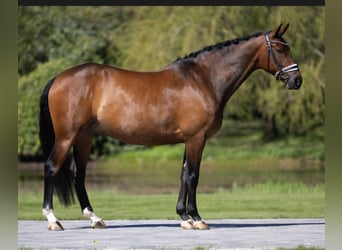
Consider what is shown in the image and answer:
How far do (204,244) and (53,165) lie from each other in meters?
1.98

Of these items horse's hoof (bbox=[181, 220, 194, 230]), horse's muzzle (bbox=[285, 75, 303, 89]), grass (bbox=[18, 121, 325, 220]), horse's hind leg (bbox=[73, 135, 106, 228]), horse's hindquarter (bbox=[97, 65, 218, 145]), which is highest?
horse's muzzle (bbox=[285, 75, 303, 89])

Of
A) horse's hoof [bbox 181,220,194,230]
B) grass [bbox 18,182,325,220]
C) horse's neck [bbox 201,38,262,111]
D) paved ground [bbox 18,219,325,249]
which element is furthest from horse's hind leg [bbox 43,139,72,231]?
grass [bbox 18,182,325,220]

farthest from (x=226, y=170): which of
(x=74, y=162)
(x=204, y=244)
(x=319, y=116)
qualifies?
(x=204, y=244)

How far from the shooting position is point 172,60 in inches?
851

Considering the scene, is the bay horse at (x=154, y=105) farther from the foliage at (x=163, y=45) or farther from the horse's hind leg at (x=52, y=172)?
the foliage at (x=163, y=45)

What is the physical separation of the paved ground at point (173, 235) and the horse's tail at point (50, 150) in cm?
38

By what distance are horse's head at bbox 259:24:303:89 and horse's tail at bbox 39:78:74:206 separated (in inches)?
90.6

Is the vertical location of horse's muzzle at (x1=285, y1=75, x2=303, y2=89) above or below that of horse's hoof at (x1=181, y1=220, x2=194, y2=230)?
above

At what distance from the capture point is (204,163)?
22.4m

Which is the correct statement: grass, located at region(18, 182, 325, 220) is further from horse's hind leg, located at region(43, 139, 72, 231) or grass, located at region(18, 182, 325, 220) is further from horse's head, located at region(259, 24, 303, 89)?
Result: horse's head, located at region(259, 24, 303, 89)

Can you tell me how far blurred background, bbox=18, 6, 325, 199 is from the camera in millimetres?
21172

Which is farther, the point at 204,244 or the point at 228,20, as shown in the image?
the point at 228,20

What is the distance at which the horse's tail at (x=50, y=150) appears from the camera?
8914 millimetres
